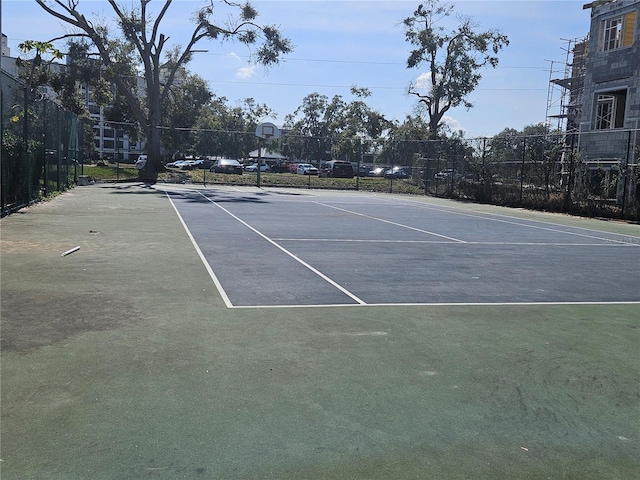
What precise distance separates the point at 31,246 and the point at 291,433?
324 inches

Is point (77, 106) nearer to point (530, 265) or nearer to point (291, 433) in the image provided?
point (530, 265)

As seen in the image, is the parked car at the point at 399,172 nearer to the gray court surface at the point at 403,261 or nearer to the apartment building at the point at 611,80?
the apartment building at the point at 611,80

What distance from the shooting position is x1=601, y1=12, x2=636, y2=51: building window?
30812 millimetres

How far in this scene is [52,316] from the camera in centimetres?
604

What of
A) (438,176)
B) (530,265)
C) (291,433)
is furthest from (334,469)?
(438,176)

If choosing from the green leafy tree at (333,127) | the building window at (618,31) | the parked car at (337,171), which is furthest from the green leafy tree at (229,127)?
the building window at (618,31)

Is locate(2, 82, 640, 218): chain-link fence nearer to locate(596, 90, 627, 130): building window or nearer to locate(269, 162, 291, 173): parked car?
locate(596, 90, 627, 130): building window

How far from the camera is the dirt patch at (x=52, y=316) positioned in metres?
5.33

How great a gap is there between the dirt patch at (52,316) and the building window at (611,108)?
1301 inches

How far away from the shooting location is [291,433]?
374 cm

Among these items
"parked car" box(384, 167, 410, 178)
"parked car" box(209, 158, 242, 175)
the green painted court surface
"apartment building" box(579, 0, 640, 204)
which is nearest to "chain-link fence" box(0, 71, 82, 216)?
the green painted court surface

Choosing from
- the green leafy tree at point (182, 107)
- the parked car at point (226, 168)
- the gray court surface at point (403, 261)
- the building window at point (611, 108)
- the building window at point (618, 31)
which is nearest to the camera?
the gray court surface at point (403, 261)

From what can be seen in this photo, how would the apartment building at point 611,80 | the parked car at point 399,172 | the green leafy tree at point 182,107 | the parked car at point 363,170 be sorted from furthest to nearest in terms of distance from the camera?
1. the green leafy tree at point 182,107
2. the parked car at point 363,170
3. the parked car at point 399,172
4. the apartment building at point 611,80

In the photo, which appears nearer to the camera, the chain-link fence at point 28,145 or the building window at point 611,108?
the chain-link fence at point 28,145
